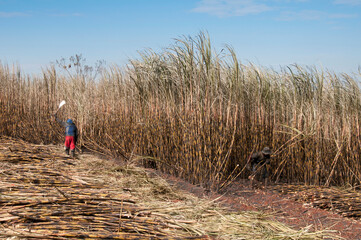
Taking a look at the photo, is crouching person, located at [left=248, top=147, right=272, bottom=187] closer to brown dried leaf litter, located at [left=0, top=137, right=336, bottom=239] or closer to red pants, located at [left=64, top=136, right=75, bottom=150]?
brown dried leaf litter, located at [left=0, top=137, right=336, bottom=239]

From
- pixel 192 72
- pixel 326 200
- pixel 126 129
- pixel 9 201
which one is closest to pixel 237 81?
pixel 192 72

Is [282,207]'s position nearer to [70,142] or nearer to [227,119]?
[227,119]

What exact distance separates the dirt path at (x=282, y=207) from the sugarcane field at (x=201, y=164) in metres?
0.02

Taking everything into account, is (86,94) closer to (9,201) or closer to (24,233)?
(9,201)

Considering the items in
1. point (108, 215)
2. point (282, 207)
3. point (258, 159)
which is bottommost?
point (282, 207)

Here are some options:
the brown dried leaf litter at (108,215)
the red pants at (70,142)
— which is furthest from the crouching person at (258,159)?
the red pants at (70,142)

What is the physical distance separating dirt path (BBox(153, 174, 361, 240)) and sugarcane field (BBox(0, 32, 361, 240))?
0.02 meters

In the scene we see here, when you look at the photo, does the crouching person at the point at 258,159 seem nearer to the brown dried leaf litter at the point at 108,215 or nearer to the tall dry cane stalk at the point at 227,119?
the tall dry cane stalk at the point at 227,119

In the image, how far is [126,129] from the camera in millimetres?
6406

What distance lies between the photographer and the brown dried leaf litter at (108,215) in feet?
8.49

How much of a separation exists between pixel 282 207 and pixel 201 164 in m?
1.12

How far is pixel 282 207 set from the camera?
13.9 ft

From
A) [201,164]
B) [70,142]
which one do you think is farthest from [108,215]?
[70,142]

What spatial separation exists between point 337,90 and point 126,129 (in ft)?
12.0
